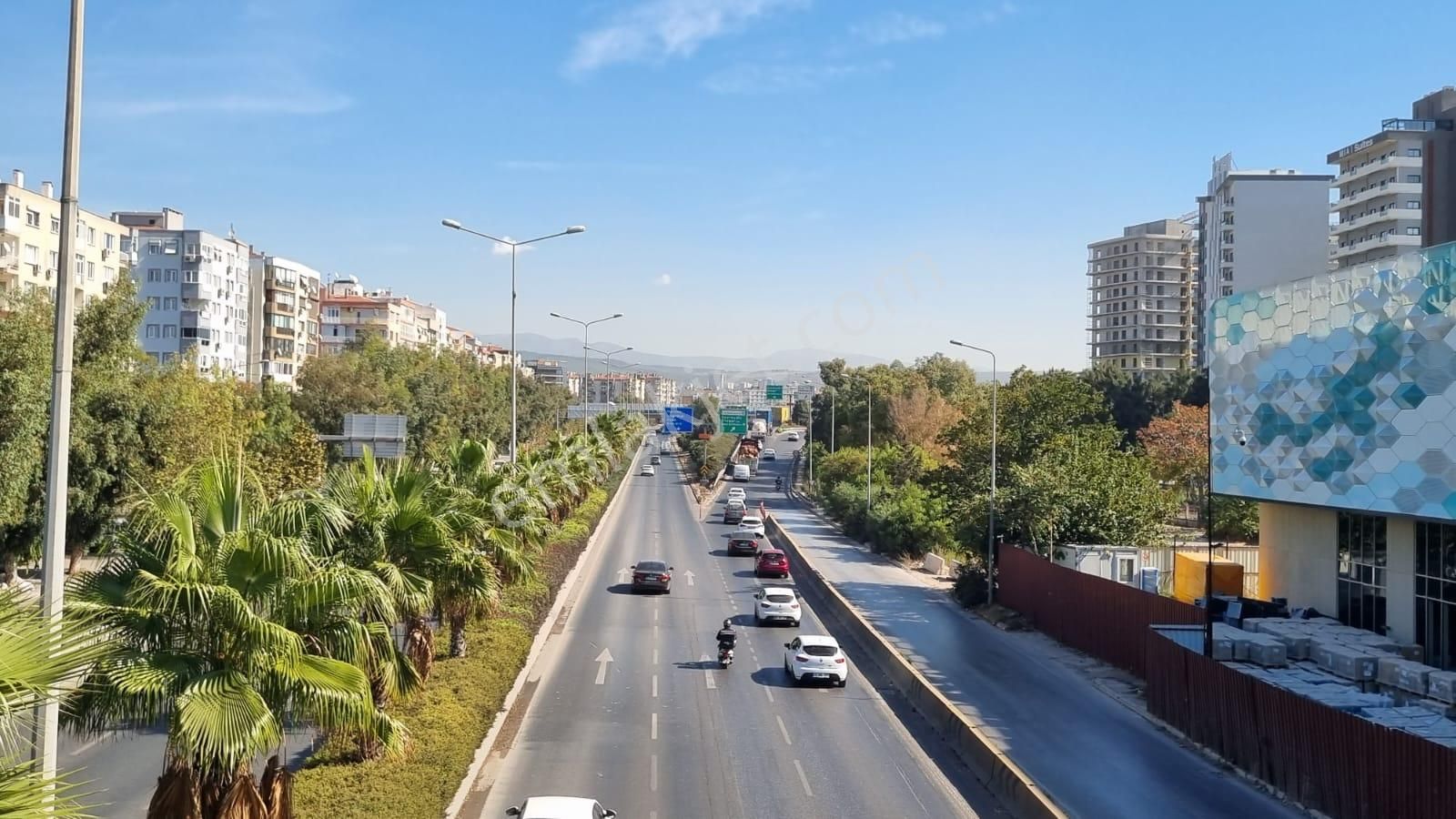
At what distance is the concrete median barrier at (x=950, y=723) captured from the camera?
15.6 metres

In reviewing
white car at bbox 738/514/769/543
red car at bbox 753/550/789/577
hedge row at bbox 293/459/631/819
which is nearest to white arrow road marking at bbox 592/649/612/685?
hedge row at bbox 293/459/631/819

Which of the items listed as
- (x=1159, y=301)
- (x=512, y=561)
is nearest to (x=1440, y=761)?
(x=512, y=561)

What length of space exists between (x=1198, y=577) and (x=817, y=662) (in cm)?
1317

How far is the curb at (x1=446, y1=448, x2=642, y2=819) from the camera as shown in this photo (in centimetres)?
1527

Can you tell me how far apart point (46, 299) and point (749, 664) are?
20260 mm

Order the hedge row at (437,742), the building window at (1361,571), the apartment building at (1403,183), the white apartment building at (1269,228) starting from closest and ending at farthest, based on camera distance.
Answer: the hedge row at (437,742), the building window at (1361,571), the apartment building at (1403,183), the white apartment building at (1269,228)

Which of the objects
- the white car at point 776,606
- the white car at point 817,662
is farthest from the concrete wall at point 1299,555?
the white car at point 776,606

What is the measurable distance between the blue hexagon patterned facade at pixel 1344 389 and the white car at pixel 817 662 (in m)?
10.6

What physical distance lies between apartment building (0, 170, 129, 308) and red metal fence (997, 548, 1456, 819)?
151ft

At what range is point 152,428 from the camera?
31.0 metres

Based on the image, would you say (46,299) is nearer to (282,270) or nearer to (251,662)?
(251,662)

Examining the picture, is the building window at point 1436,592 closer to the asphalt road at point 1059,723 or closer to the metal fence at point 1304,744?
the metal fence at point 1304,744

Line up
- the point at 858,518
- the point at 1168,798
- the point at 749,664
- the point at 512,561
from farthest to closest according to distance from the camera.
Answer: the point at 858,518
the point at 749,664
the point at 512,561
the point at 1168,798

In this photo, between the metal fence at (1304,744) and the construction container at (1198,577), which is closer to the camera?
the metal fence at (1304,744)
